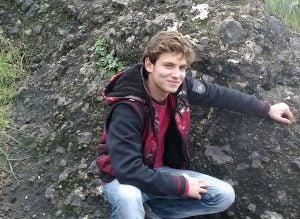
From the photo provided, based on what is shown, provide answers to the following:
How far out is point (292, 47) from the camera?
162 inches

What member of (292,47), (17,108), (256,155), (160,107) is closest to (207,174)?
(256,155)

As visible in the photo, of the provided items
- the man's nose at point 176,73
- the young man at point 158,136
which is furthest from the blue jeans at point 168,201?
the man's nose at point 176,73

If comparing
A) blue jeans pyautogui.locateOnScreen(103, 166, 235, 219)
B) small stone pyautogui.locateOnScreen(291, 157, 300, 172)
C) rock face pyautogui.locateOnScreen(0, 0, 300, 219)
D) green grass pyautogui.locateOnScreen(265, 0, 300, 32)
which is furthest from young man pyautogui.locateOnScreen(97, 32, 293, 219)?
green grass pyautogui.locateOnScreen(265, 0, 300, 32)

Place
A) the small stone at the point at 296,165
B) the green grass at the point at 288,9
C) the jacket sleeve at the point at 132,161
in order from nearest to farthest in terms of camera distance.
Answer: the jacket sleeve at the point at 132,161, the small stone at the point at 296,165, the green grass at the point at 288,9

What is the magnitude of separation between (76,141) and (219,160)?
1109 millimetres

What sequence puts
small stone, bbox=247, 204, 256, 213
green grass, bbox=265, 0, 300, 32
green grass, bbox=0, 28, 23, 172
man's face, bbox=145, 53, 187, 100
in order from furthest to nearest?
green grass, bbox=265, 0, 300, 32, green grass, bbox=0, 28, 23, 172, small stone, bbox=247, 204, 256, 213, man's face, bbox=145, 53, 187, 100

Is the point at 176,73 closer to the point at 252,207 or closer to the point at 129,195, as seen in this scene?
the point at 129,195

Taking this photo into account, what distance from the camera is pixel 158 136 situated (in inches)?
113

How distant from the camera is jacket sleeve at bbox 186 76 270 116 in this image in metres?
3.09

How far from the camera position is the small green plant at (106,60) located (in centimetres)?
395

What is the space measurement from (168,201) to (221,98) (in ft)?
2.45

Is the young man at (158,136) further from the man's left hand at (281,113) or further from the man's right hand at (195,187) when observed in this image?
the man's left hand at (281,113)

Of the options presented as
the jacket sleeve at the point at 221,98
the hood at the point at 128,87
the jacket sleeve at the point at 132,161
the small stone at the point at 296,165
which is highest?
the hood at the point at 128,87

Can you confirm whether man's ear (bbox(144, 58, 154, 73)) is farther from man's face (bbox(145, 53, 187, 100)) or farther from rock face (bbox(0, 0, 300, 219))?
rock face (bbox(0, 0, 300, 219))
